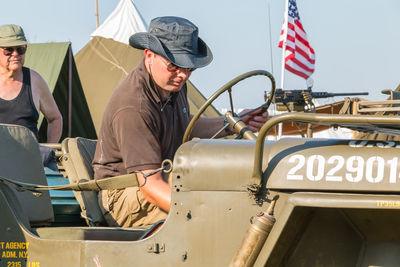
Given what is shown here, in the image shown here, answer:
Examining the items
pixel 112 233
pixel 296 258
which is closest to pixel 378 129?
pixel 296 258

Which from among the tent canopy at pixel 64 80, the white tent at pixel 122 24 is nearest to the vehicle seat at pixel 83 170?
the tent canopy at pixel 64 80

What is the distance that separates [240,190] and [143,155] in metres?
0.87

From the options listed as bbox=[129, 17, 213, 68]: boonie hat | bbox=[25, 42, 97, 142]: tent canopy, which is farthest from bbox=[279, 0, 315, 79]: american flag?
bbox=[129, 17, 213, 68]: boonie hat

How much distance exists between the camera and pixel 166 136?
13.7ft

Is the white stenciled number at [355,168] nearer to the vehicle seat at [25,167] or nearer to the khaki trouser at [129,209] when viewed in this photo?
the khaki trouser at [129,209]

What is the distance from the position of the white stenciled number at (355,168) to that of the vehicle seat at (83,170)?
1.75 metres

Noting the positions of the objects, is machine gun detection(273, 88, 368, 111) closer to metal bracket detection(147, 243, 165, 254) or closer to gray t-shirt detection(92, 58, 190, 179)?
gray t-shirt detection(92, 58, 190, 179)

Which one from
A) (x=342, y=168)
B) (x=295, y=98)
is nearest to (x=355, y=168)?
(x=342, y=168)

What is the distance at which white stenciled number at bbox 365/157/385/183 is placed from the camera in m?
2.78

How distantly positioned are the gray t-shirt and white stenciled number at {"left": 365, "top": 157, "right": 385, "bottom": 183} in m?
1.24

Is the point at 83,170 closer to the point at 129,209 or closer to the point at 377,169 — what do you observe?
the point at 129,209

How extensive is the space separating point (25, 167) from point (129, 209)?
1.95 ft

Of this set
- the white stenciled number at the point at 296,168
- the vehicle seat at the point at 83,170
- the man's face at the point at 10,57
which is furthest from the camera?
the man's face at the point at 10,57

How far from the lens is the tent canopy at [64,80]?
12320 millimetres
